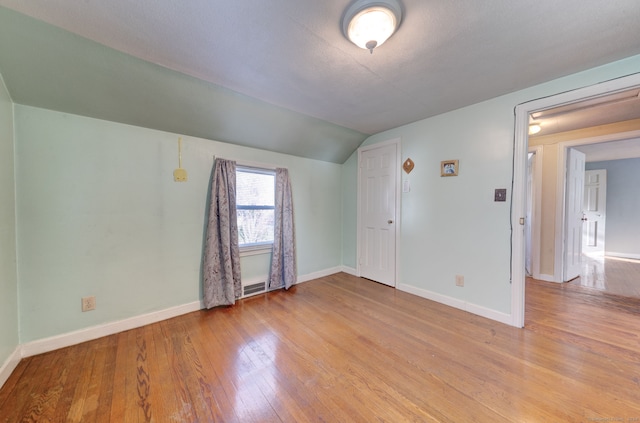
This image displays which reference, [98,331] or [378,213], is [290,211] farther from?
[98,331]

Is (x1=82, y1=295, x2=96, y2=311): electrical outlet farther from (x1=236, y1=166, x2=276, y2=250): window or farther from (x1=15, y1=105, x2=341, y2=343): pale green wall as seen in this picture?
(x1=236, y1=166, x2=276, y2=250): window

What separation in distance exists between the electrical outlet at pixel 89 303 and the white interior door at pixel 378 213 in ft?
10.2

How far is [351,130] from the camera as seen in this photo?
326 centimetres

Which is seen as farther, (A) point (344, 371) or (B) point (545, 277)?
(B) point (545, 277)

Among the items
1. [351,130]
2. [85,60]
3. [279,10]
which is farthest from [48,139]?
[351,130]

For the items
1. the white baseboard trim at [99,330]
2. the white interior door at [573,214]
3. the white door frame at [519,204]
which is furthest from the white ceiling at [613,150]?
the white baseboard trim at [99,330]

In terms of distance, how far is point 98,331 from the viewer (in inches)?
78.0

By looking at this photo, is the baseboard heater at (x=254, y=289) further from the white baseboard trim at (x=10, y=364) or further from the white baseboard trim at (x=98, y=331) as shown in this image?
the white baseboard trim at (x=10, y=364)

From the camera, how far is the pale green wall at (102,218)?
1.76 metres

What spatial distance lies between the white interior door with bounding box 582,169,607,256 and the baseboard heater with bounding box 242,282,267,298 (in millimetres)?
7442

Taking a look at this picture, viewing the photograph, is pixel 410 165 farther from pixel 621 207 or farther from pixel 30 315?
pixel 621 207

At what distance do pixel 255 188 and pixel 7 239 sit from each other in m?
2.02

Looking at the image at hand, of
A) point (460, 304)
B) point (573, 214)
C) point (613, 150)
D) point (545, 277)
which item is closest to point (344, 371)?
point (460, 304)

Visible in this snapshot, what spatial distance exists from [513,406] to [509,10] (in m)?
2.23
